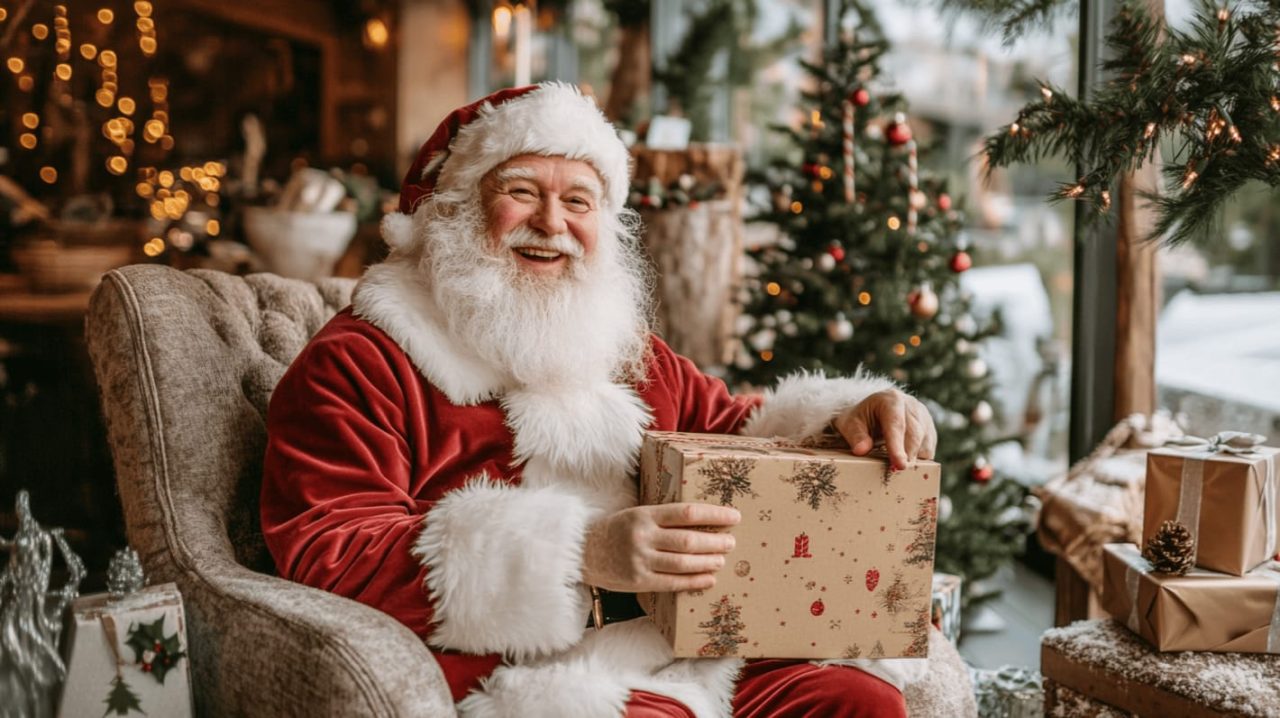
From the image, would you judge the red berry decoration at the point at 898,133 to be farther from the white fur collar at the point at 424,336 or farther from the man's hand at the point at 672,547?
the man's hand at the point at 672,547

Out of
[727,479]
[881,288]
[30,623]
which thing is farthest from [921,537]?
[881,288]

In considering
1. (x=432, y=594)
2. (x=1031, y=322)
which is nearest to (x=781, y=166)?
(x=1031, y=322)

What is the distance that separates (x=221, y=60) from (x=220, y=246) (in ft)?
13.9

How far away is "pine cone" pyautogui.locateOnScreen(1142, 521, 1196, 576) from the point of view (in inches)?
68.0

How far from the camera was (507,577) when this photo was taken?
1.40 m

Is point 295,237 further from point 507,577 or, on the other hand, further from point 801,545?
point 801,545

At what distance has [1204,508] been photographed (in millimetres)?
1765

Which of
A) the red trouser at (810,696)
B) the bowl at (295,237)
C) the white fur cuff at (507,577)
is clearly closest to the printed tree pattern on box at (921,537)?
the red trouser at (810,696)

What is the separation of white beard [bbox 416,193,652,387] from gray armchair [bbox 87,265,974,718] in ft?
1.31

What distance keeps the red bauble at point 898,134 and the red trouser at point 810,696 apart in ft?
6.04

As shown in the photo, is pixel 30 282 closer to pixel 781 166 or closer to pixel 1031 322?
pixel 781 166

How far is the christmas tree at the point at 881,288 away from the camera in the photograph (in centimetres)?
292

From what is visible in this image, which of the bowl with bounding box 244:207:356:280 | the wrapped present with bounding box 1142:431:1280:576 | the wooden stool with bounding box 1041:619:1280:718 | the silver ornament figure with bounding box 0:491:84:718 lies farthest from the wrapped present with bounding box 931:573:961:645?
the bowl with bounding box 244:207:356:280

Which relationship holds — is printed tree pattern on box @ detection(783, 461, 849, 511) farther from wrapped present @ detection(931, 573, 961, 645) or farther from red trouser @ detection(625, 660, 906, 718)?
wrapped present @ detection(931, 573, 961, 645)
